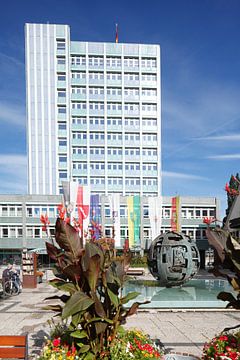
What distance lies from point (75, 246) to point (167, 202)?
52.4 m

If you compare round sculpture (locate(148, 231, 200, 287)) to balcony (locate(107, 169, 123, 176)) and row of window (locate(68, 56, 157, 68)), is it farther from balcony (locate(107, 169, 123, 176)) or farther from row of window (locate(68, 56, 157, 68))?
row of window (locate(68, 56, 157, 68))

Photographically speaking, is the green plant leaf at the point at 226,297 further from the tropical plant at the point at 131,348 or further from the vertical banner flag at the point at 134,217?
the vertical banner flag at the point at 134,217

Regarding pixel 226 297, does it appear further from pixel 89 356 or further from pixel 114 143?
pixel 114 143

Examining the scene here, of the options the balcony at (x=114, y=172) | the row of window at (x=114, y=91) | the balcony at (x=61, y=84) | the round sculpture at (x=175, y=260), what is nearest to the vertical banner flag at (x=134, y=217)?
the balcony at (x=114, y=172)

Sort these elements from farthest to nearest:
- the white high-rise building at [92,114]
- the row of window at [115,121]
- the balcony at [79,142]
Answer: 1. the row of window at [115,121]
2. the balcony at [79,142]
3. the white high-rise building at [92,114]

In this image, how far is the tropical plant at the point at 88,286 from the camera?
5.79 meters

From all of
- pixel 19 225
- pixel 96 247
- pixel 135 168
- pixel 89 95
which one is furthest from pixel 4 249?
pixel 96 247

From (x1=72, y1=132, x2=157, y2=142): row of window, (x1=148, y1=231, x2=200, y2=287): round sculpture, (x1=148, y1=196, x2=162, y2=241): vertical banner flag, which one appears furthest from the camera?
(x1=72, y1=132, x2=157, y2=142): row of window

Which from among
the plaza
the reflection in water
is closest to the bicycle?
the plaza

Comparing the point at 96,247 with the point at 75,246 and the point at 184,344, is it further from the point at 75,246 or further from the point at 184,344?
the point at 184,344

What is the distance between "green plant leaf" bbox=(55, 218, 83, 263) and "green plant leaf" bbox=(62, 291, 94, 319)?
0.61m

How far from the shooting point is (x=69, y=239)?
235 inches

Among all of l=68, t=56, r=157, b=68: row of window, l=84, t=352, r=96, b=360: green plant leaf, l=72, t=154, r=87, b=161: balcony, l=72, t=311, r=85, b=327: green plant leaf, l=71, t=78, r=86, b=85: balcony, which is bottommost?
l=84, t=352, r=96, b=360: green plant leaf

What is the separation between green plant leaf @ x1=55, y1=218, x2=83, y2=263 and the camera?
5945mm
